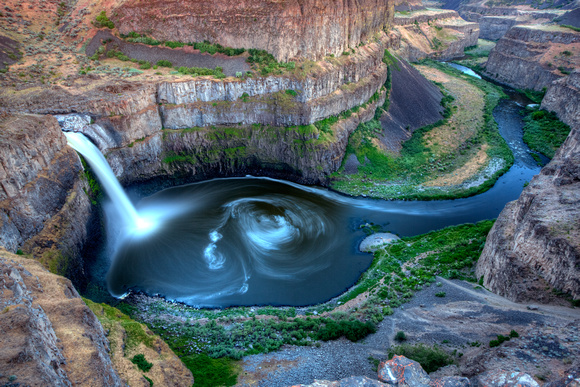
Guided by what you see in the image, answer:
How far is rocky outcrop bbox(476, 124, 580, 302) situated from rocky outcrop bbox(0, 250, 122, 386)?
23133mm

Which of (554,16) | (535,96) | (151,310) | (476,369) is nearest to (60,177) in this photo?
(151,310)

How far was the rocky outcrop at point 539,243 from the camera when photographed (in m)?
20.1

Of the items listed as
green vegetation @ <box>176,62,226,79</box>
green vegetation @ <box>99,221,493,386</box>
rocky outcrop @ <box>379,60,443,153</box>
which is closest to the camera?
green vegetation @ <box>99,221,493,386</box>

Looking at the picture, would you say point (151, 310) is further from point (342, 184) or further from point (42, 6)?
point (42, 6)

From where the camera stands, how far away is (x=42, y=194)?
26.6m

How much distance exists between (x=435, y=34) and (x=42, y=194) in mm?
103622

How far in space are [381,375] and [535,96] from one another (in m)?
75.8

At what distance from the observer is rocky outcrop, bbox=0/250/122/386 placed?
1130 centimetres

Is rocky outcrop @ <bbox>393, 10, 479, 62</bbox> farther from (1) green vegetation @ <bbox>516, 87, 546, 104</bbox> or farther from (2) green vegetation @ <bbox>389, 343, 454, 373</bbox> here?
(2) green vegetation @ <bbox>389, 343, 454, 373</bbox>

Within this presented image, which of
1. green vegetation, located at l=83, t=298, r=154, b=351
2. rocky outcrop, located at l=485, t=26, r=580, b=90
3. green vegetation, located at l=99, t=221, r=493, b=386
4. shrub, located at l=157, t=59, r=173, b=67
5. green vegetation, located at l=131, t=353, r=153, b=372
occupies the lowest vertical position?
green vegetation, located at l=99, t=221, r=493, b=386

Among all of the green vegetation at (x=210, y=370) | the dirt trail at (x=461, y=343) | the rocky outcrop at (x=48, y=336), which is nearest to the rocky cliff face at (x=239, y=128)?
the dirt trail at (x=461, y=343)

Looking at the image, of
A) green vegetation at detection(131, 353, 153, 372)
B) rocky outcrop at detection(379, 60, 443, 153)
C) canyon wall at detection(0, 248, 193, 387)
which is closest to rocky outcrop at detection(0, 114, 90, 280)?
canyon wall at detection(0, 248, 193, 387)

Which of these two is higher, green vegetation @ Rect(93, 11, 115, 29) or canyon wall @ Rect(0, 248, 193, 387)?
green vegetation @ Rect(93, 11, 115, 29)

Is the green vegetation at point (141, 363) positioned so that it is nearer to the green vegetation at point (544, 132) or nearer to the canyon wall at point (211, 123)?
the canyon wall at point (211, 123)
